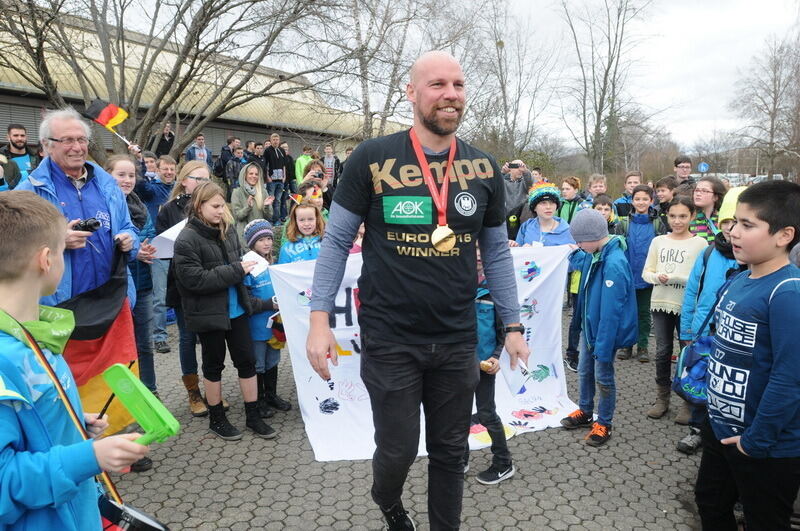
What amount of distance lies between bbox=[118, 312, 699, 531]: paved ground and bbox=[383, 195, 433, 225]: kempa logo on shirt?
182 cm

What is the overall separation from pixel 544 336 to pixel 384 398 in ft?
9.04

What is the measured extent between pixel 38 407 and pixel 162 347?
5.44m

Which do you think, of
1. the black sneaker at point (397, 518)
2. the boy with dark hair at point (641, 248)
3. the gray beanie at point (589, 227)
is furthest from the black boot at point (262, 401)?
the boy with dark hair at point (641, 248)

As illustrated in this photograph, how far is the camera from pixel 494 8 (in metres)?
21.5

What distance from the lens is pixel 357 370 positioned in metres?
4.64

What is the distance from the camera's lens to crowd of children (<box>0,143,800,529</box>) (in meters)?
1.68

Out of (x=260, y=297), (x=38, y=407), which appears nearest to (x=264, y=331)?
(x=260, y=297)

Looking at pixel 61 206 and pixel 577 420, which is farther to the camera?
pixel 577 420

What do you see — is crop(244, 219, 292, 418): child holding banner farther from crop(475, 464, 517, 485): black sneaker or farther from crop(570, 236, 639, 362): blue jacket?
crop(570, 236, 639, 362): blue jacket

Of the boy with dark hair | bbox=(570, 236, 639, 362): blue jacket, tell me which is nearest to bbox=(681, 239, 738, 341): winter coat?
bbox=(570, 236, 639, 362): blue jacket

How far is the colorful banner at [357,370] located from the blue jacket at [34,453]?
101 inches

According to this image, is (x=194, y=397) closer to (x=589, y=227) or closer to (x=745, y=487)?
(x=589, y=227)

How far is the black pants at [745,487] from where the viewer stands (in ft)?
7.92

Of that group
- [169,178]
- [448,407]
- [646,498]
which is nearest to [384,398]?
[448,407]
